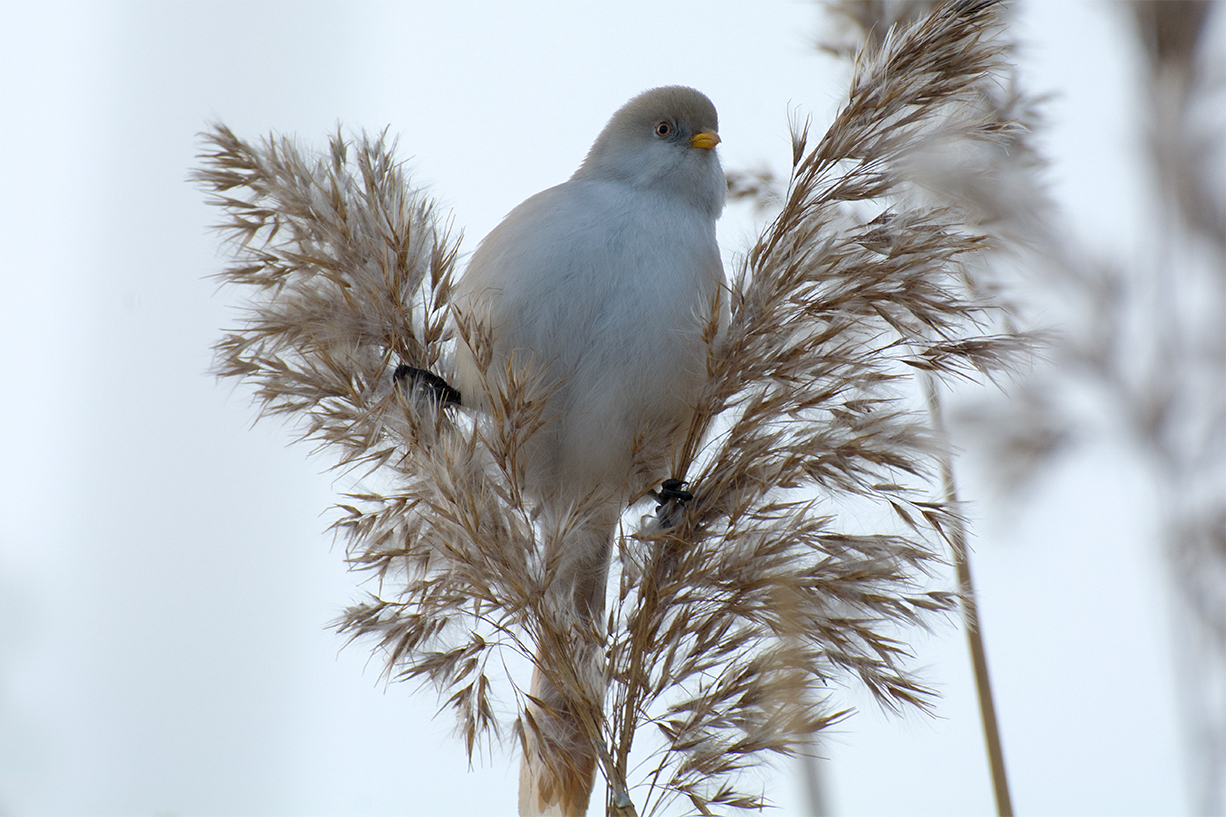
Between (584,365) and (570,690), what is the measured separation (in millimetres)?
243

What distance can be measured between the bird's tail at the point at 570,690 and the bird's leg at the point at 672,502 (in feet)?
0.15

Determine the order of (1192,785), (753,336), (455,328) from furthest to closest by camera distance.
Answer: (455,328), (753,336), (1192,785)

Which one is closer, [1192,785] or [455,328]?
[1192,785]

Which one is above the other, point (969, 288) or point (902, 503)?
point (969, 288)

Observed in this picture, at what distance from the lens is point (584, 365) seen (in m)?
0.76

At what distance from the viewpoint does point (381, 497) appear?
698mm

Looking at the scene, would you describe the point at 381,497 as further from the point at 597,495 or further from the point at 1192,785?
the point at 1192,785

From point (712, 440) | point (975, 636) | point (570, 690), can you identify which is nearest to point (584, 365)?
point (712, 440)

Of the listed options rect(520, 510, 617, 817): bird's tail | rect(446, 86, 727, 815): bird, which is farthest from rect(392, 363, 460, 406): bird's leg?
rect(520, 510, 617, 817): bird's tail

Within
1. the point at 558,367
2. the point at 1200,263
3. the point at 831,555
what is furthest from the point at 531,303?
the point at 1200,263

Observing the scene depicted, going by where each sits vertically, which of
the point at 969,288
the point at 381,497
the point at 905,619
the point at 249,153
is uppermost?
the point at 249,153

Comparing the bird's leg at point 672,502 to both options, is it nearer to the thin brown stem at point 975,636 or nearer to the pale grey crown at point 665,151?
the thin brown stem at point 975,636

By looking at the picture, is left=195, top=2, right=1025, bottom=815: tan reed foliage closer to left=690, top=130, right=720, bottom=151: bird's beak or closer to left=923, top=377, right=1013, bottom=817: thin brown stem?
left=923, top=377, right=1013, bottom=817: thin brown stem

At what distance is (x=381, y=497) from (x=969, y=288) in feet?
1.45
